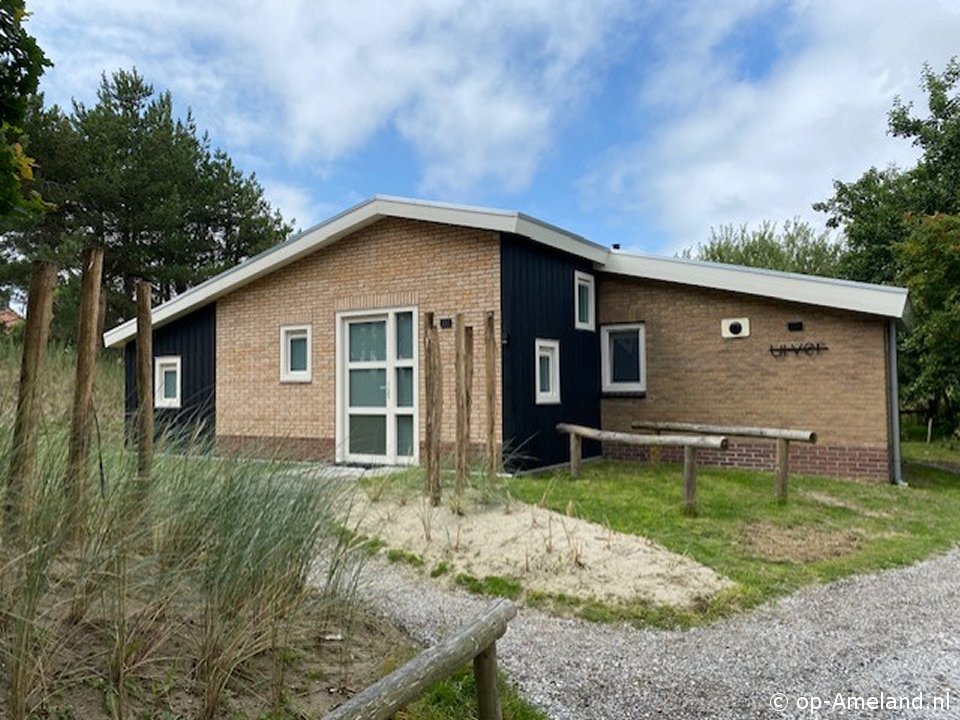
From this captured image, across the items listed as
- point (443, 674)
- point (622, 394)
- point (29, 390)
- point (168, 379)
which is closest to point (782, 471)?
point (622, 394)

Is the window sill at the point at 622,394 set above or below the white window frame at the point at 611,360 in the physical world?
below

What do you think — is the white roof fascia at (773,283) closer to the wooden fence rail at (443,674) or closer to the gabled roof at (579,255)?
the gabled roof at (579,255)

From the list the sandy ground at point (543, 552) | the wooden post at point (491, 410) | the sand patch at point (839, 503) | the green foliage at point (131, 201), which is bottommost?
the sand patch at point (839, 503)

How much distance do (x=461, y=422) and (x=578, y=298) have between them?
5159mm

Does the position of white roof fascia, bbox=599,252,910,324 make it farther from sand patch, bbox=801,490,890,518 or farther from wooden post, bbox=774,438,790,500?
wooden post, bbox=774,438,790,500

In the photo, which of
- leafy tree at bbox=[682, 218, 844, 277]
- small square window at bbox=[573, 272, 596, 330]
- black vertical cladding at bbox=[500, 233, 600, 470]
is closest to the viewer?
black vertical cladding at bbox=[500, 233, 600, 470]

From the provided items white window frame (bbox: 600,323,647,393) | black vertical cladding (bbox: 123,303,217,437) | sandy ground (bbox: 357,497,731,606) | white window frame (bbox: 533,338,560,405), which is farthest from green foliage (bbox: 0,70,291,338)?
sandy ground (bbox: 357,497,731,606)

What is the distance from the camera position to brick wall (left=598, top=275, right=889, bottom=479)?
986cm

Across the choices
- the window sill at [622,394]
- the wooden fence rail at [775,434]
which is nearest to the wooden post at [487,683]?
the wooden fence rail at [775,434]

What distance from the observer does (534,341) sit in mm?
9945

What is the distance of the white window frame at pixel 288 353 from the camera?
1121cm

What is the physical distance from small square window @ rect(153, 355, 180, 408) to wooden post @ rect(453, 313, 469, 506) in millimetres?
8203

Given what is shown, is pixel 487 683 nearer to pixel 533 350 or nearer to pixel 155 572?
pixel 155 572

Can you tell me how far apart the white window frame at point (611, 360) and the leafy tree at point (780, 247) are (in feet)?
68.4
